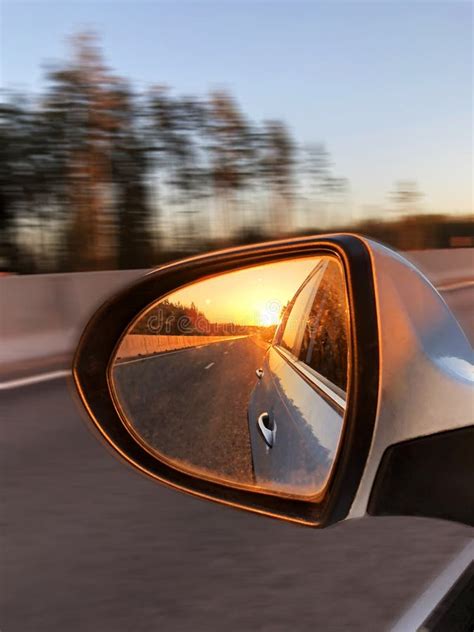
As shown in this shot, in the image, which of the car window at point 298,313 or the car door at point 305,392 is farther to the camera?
the car window at point 298,313

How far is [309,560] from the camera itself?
152 inches

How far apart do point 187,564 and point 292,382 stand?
65.9 inches

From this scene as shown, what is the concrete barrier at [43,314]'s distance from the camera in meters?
11.5

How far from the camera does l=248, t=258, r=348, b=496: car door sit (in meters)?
1.94

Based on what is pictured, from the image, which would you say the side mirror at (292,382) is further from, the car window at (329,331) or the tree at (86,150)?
the tree at (86,150)

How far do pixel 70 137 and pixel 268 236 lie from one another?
531 cm

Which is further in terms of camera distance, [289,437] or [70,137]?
[70,137]

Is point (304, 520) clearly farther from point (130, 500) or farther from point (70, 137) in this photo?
point (70, 137)

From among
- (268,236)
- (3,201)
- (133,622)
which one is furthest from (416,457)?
(268,236)

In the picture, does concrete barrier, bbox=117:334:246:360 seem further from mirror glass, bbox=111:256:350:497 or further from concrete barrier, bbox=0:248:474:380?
concrete barrier, bbox=0:248:474:380

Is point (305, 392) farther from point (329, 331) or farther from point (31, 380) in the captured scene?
point (31, 380)

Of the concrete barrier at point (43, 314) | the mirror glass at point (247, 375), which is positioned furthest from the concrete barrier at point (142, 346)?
the concrete barrier at point (43, 314)

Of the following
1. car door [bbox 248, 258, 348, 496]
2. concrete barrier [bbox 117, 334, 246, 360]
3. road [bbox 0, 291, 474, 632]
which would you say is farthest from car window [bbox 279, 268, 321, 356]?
road [bbox 0, 291, 474, 632]

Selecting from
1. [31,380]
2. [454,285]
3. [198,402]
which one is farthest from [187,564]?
[454,285]
